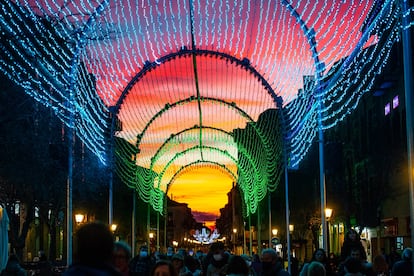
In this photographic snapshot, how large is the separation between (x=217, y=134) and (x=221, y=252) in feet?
173

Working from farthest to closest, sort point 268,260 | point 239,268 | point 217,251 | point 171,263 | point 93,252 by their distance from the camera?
point 217,251 → point 268,260 → point 239,268 → point 171,263 → point 93,252

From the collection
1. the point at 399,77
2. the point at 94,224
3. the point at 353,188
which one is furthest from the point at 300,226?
the point at 94,224

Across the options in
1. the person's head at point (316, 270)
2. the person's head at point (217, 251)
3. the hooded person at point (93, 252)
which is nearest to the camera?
the hooded person at point (93, 252)

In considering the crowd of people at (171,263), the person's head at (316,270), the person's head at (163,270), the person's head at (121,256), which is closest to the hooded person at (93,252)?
the crowd of people at (171,263)

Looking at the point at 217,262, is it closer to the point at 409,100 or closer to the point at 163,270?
the point at 409,100

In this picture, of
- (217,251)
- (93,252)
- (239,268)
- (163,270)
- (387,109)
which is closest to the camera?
(93,252)

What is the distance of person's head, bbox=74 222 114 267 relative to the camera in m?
4.80

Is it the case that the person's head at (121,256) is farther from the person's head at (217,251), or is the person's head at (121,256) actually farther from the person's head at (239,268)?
the person's head at (217,251)

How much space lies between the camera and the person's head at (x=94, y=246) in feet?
15.7

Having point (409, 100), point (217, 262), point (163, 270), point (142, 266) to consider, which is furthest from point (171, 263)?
point (142, 266)

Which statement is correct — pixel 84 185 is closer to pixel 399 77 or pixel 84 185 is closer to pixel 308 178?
pixel 399 77

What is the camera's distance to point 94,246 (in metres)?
4.83

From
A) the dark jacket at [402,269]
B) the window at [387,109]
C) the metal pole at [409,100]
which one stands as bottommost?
the dark jacket at [402,269]

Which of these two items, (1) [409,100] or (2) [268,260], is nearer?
(2) [268,260]
